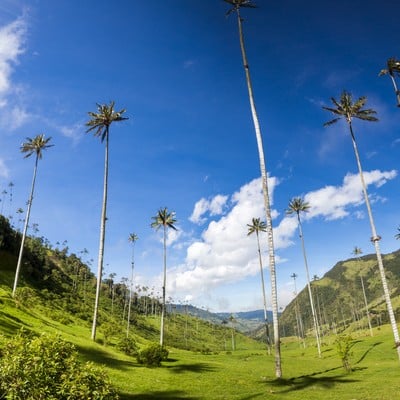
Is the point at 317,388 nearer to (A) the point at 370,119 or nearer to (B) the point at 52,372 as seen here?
(B) the point at 52,372

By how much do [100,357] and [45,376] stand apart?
2675 centimetres

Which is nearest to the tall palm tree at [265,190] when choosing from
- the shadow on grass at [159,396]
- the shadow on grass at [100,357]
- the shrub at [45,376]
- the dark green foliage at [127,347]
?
the shadow on grass at [159,396]

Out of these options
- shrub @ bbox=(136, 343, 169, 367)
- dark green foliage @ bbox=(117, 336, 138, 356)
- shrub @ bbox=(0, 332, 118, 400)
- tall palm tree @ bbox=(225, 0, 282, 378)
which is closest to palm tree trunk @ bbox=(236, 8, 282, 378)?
tall palm tree @ bbox=(225, 0, 282, 378)

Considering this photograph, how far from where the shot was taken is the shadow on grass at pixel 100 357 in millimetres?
34281

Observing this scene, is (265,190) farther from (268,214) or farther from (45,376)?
(45,376)

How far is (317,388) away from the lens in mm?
28688

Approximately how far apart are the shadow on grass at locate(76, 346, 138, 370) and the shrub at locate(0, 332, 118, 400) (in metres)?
22.1

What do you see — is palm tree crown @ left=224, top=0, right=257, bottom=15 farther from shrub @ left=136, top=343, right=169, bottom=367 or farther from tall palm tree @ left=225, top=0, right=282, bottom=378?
shrub @ left=136, top=343, right=169, bottom=367

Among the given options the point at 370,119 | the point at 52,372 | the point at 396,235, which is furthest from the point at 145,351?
the point at 396,235

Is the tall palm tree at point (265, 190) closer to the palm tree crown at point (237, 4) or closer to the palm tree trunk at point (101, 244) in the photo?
the palm tree crown at point (237, 4)

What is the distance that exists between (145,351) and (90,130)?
32048 mm

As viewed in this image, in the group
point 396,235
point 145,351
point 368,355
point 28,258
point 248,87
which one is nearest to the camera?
point 248,87

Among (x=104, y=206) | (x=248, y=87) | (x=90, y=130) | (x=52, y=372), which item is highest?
(x=90, y=130)

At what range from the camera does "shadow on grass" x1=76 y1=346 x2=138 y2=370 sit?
34.3m
